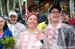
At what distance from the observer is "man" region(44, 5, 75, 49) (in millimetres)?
4109

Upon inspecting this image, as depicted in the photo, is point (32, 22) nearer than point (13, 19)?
Yes

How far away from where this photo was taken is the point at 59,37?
13.8ft

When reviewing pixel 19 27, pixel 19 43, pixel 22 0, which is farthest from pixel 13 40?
pixel 22 0

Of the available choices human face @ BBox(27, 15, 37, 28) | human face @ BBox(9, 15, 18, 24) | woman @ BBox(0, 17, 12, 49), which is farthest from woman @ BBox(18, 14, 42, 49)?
human face @ BBox(9, 15, 18, 24)

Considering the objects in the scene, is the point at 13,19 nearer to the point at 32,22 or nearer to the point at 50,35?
the point at 32,22

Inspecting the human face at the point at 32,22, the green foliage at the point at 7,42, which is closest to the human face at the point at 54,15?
the human face at the point at 32,22

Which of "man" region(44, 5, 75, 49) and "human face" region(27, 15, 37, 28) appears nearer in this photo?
"man" region(44, 5, 75, 49)

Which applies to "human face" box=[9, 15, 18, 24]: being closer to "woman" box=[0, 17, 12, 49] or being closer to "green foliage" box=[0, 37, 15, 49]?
"woman" box=[0, 17, 12, 49]

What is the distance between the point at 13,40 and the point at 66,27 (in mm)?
780

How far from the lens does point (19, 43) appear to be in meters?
4.37

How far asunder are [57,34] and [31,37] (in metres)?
0.40

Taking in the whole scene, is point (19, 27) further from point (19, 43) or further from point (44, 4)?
point (44, 4)

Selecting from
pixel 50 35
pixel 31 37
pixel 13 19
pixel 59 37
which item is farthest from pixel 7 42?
pixel 13 19

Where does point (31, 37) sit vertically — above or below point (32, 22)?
below
